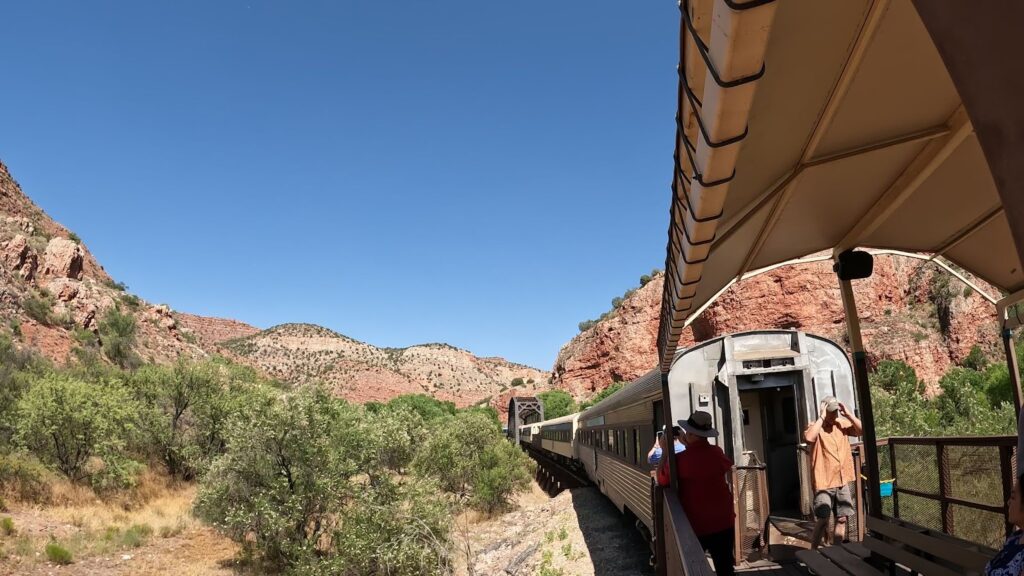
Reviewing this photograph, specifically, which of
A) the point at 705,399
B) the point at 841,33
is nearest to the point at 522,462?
the point at 705,399

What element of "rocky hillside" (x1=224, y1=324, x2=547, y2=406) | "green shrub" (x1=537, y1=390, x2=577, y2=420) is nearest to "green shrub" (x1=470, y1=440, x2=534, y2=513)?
"green shrub" (x1=537, y1=390, x2=577, y2=420)

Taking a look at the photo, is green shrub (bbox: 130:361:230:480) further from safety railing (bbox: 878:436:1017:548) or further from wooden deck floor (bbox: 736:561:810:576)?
safety railing (bbox: 878:436:1017:548)

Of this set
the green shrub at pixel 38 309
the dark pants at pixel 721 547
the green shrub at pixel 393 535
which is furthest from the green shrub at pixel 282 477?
the green shrub at pixel 38 309

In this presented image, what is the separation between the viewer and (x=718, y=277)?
445 centimetres

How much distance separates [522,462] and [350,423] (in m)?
12.0

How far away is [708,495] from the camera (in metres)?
4.53

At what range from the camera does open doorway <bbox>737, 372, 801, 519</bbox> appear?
8.07 meters

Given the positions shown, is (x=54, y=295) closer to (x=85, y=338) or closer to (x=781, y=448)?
(x=85, y=338)

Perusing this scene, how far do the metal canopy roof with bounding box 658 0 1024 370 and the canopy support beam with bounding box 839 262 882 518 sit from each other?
1.76 ft

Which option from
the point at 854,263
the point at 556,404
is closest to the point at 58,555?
the point at 854,263

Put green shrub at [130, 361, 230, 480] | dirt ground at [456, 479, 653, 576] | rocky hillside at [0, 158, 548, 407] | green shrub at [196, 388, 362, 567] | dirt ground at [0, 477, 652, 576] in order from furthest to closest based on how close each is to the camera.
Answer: rocky hillside at [0, 158, 548, 407] → green shrub at [130, 361, 230, 480] → green shrub at [196, 388, 362, 567] → dirt ground at [0, 477, 652, 576] → dirt ground at [456, 479, 653, 576]

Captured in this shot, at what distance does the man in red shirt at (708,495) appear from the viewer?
4.49 metres

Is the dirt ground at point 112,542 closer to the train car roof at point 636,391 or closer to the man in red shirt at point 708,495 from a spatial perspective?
the train car roof at point 636,391

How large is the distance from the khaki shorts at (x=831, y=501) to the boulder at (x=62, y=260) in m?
62.6
